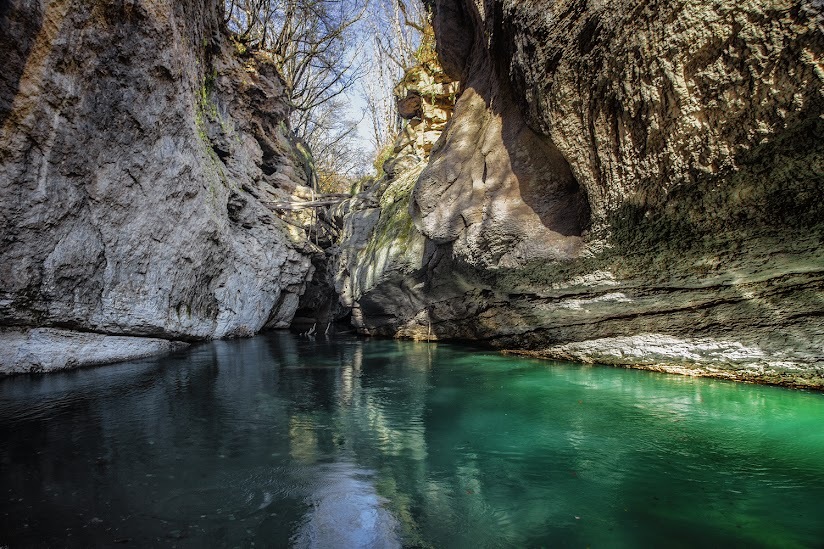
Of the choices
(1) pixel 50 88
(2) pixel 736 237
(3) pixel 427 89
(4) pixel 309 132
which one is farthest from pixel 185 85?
(4) pixel 309 132

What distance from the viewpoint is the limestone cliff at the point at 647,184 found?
10.9 ft

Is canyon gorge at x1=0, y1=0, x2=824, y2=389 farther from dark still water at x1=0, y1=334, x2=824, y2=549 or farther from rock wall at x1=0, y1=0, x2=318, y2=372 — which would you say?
dark still water at x1=0, y1=334, x2=824, y2=549

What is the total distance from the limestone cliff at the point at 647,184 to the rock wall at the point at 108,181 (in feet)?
16.4

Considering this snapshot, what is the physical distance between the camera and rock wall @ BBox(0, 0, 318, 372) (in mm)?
5641

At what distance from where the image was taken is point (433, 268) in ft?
29.7

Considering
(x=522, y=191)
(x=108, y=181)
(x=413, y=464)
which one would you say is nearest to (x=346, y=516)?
Answer: (x=413, y=464)

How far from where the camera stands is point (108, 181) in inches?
274

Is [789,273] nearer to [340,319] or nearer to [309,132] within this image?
[340,319]

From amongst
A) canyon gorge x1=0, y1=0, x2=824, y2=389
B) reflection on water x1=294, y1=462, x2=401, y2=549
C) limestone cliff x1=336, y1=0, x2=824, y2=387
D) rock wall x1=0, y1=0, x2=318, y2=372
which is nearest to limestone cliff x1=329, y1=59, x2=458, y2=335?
canyon gorge x1=0, y1=0, x2=824, y2=389

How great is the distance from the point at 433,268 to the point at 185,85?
6.20m

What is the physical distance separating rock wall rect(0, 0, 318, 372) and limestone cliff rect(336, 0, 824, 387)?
16.4 ft

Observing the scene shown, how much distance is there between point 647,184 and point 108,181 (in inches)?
311

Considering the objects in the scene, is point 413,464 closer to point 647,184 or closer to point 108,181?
point 647,184

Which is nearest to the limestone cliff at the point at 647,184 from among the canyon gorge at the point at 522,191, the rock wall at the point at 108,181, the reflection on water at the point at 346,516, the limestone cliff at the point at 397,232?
the canyon gorge at the point at 522,191
